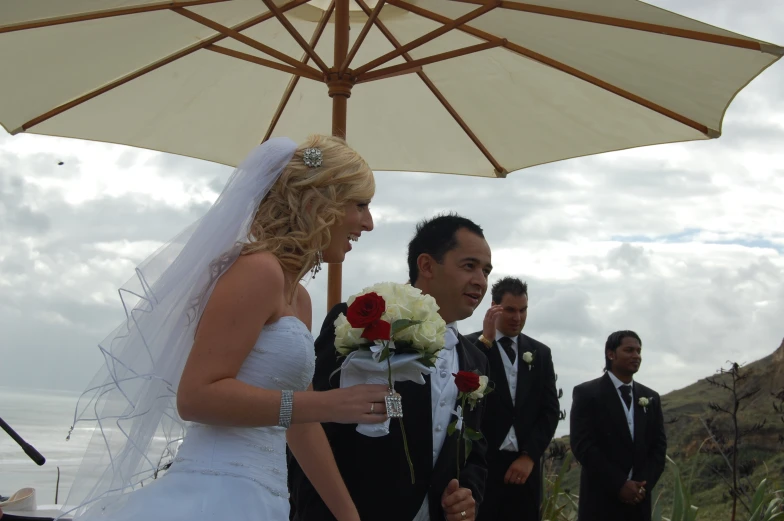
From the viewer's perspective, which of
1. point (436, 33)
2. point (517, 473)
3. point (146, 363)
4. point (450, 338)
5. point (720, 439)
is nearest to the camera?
point (146, 363)

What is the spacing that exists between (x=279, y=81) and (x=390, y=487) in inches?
148

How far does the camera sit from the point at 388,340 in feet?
8.77

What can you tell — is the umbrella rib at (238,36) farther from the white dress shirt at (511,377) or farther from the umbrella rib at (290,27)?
the white dress shirt at (511,377)

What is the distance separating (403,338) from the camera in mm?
2715

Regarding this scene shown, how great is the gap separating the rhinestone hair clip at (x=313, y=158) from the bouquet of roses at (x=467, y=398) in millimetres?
957

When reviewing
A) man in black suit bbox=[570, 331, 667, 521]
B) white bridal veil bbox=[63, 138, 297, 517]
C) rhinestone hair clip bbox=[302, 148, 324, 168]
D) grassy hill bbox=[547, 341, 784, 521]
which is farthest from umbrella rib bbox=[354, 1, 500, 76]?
grassy hill bbox=[547, 341, 784, 521]

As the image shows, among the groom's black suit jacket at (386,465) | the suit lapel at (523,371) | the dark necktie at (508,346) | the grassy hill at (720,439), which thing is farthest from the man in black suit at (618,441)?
the groom's black suit jacket at (386,465)

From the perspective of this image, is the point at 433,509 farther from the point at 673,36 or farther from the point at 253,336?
the point at 673,36

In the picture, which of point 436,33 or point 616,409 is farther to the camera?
point 616,409

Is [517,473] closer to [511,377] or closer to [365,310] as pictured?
[511,377]

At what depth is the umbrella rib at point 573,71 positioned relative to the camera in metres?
4.98

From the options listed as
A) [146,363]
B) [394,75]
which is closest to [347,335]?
[146,363]

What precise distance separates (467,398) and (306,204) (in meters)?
1.01

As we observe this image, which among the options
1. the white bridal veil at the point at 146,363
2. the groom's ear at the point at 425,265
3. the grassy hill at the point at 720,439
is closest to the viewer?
the white bridal veil at the point at 146,363
